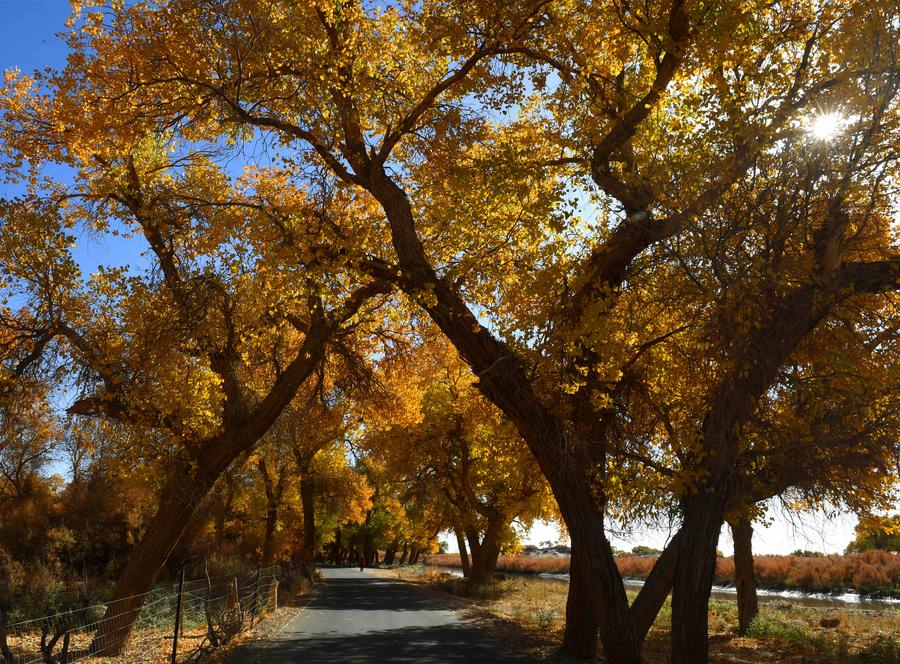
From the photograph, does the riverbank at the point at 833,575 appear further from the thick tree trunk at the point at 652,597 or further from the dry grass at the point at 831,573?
the thick tree trunk at the point at 652,597

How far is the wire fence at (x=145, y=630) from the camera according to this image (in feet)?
32.0

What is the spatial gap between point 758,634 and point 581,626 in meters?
7.70

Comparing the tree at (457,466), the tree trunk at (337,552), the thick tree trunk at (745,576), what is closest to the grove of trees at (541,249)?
the thick tree trunk at (745,576)

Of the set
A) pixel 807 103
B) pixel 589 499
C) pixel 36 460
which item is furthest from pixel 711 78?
pixel 36 460

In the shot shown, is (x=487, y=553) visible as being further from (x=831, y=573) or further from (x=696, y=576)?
(x=696, y=576)

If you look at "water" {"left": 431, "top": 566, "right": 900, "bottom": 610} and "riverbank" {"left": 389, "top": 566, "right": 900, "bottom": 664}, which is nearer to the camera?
"riverbank" {"left": 389, "top": 566, "right": 900, "bottom": 664}

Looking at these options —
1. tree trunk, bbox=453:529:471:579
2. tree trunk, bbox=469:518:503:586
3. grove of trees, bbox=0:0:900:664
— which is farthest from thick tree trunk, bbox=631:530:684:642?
tree trunk, bbox=453:529:471:579

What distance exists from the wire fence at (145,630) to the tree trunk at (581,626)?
19.4 feet

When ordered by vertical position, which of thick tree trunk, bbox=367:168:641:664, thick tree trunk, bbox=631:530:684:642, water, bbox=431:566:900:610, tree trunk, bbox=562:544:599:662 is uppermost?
thick tree trunk, bbox=367:168:641:664

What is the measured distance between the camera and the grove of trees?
24.0 feet

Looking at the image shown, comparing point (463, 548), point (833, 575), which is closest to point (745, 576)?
point (463, 548)

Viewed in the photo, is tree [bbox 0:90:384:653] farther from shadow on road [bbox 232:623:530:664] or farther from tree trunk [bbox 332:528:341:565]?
tree trunk [bbox 332:528:341:565]

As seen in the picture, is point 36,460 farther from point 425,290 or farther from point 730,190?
point 730,190

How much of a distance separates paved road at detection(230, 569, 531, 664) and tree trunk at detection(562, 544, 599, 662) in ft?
2.73
